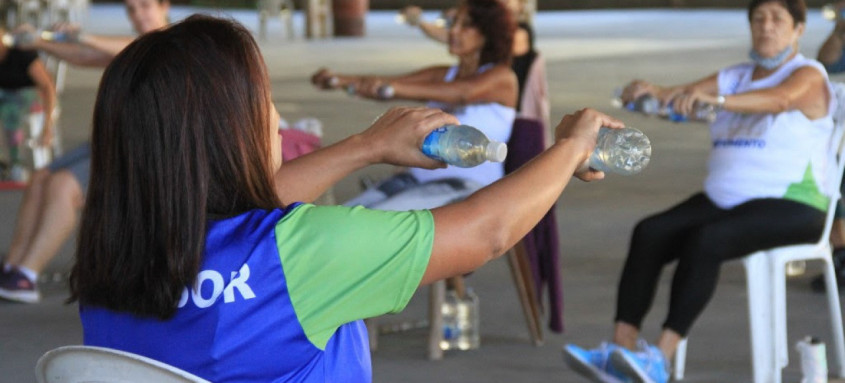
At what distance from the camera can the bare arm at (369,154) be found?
185cm

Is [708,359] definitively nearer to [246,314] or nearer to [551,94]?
[246,314]

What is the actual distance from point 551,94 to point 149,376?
9990 millimetres

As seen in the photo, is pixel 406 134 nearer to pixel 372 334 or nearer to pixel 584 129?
pixel 584 129

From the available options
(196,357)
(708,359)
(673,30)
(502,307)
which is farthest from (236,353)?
(673,30)

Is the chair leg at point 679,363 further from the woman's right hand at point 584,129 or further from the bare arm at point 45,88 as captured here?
the bare arm at point 45,88

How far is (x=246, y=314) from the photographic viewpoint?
1.65 metres

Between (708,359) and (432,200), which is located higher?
(432,200)

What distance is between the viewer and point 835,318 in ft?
13.0

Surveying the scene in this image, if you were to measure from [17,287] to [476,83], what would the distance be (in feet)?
6.11

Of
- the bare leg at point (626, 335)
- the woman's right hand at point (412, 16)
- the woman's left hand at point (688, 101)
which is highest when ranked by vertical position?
the woman's left hand at point (688, 101)

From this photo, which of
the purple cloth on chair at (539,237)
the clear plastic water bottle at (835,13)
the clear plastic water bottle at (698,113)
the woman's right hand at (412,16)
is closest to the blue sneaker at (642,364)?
the clear plastic water bottle at (698,113)

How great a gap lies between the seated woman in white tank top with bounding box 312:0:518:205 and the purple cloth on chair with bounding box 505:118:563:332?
0.05 metres

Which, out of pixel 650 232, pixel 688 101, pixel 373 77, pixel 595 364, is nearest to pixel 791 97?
pixel 688 101

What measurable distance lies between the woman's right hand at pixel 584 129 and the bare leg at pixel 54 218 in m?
3.51
